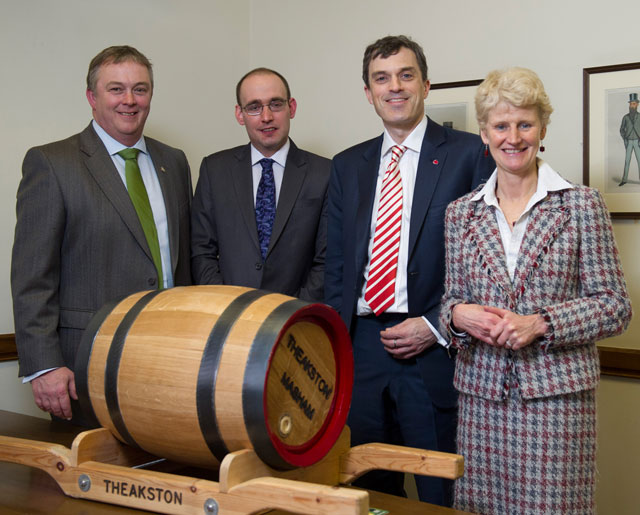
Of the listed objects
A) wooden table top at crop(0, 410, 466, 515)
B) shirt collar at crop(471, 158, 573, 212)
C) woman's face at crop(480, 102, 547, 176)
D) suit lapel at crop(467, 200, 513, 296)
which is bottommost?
wooden table top at crop(0, 410, 466, 515)

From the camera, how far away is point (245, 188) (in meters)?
2.77

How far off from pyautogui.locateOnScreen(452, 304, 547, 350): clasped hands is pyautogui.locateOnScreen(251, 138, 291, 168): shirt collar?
1.18 m

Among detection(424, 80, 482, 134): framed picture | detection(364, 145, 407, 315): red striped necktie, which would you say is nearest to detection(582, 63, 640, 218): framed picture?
detection(424, 80, 482, 134): framed picture

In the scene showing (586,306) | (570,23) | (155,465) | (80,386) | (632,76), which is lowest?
(155,465)

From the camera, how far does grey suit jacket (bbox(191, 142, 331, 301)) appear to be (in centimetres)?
269

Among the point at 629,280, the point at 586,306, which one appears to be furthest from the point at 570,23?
the point at 586,306

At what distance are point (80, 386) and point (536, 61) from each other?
7.83 feet

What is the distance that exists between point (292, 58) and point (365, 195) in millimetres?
1751

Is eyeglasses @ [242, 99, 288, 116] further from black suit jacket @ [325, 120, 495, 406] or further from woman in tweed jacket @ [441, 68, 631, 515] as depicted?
woman in tweed jacket @ [441, 68, 631, 515]

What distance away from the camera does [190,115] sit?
3.67 metres

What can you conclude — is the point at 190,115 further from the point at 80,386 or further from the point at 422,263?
the point at 80,386

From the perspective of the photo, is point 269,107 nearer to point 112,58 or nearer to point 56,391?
point 112,58

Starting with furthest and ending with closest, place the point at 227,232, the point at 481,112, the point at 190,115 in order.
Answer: the point at 190,115
the point at 227,232
the point at 481,112

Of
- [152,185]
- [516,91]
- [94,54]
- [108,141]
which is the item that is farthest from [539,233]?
[94,54]
